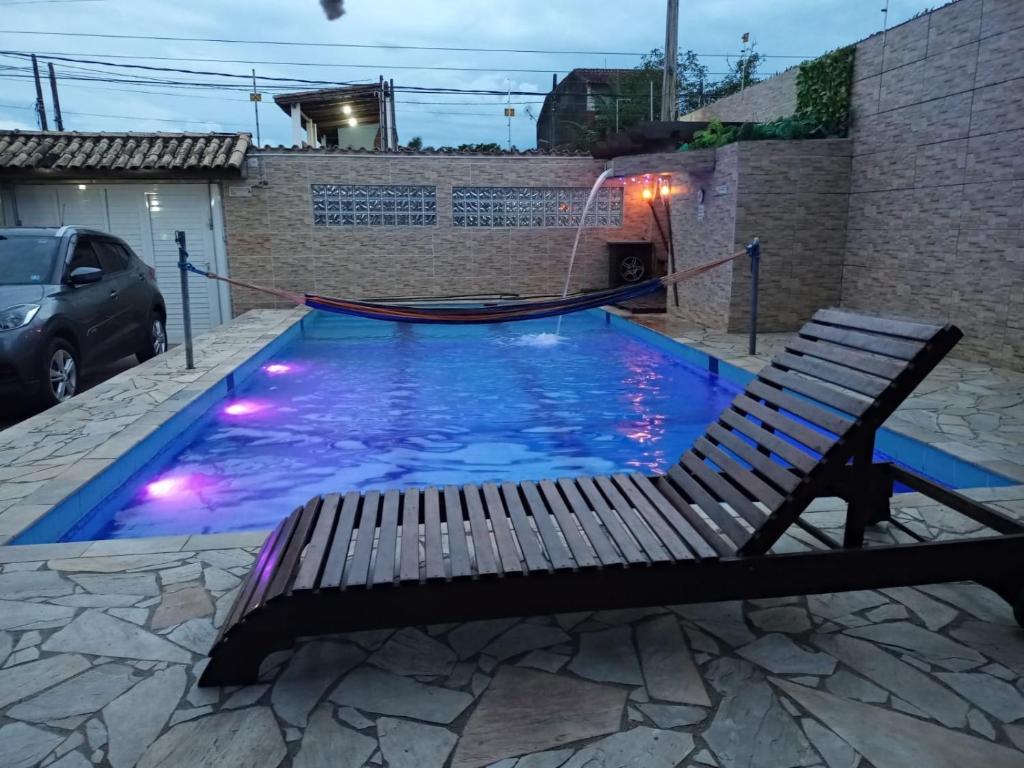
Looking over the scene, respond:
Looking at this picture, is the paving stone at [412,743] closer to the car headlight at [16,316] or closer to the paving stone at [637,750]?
the paving stone at [637,750]

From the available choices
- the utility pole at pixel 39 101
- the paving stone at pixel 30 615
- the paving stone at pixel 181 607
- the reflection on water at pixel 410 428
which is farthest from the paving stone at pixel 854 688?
the utility pole at pixel 39 101

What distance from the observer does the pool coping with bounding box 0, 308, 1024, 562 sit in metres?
2.85

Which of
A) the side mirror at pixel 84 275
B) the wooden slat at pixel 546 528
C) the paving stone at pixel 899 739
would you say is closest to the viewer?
the paving stone at pixel 899 739

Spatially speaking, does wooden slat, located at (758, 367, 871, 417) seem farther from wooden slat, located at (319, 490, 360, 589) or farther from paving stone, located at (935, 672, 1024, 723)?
wooden slat, located at (319, 490, 360, 589)

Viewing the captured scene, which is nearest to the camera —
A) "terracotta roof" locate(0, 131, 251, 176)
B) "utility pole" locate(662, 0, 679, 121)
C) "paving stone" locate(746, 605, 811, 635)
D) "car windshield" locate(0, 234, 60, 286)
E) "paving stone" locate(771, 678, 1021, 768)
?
"paving stone" locate(771, 678, 1021, 768)

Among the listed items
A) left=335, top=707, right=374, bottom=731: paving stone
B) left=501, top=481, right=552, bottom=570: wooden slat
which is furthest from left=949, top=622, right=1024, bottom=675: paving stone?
left=335, top=707, right=374, bottom=731: paving stone

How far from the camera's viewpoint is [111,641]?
7.06ft

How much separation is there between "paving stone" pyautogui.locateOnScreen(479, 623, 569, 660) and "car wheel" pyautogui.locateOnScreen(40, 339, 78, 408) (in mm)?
4638

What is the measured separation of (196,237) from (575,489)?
10.5 meters

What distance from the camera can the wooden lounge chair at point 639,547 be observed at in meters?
1.91

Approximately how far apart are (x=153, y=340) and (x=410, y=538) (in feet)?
20.5

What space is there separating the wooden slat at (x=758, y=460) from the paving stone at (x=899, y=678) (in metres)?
0.50

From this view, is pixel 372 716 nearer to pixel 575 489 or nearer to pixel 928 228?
pixel 575 489

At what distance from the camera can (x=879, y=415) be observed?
2055 mm
